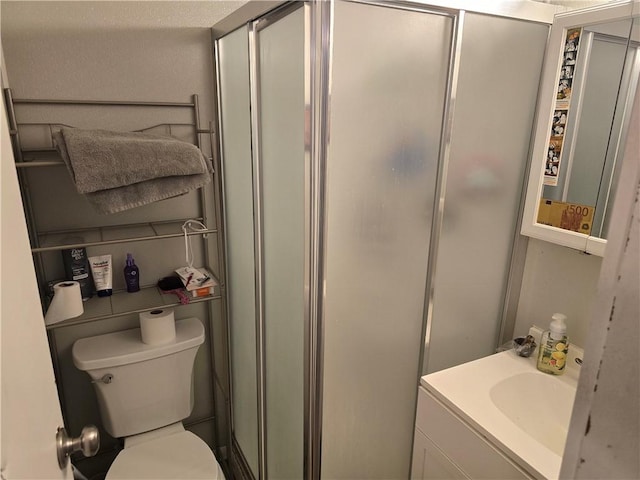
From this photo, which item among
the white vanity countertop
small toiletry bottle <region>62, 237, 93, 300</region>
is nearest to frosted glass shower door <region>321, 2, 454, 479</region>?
the white vanity countertop

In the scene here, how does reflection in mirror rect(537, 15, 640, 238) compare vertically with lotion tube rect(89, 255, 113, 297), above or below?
above

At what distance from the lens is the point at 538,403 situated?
1376 millimetres

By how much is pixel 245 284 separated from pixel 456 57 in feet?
3.54

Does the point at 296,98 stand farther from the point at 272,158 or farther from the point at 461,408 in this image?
the point at 461,408

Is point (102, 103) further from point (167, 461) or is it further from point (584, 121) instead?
point (584, 121)

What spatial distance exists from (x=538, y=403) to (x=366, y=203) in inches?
32.7

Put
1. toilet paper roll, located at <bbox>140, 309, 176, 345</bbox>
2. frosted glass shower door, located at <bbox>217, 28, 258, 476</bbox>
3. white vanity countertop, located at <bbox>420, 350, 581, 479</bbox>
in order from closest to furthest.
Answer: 1. white vanity countertop, located at <bbox>420, 350, 581, 479</bbox>
2. frosted glass shower door, located at <bbox>217, 28, 258, 476</bbox>
3. toilet paper roll, located at <bbox>140, 309, 176, 345</bbox>

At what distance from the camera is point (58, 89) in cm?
147

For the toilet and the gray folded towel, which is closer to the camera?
the gray folded towel

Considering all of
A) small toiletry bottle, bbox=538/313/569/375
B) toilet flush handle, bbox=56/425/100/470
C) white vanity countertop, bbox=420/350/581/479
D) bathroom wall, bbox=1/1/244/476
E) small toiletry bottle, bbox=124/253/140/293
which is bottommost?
white vanity countertop, bbox=420/350/581/479

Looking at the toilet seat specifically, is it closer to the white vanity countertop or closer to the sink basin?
the white vanity countertop

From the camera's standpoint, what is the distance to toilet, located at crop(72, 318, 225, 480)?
5.19 ft

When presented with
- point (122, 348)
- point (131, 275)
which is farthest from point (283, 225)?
point (122, 348)

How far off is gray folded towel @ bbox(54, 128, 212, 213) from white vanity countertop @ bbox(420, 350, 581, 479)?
3.31 feet
